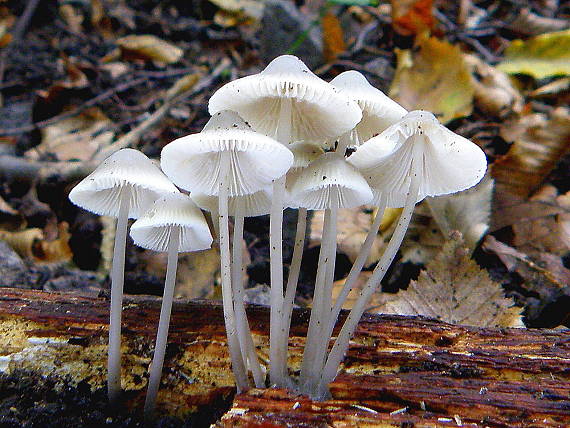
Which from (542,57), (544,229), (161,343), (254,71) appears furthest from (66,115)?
(542,57)

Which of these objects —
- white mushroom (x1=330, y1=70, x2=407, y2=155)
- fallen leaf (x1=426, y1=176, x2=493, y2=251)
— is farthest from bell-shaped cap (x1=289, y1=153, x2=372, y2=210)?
fallen leaf (x1=426, y1=176, x2=493, y2=251)

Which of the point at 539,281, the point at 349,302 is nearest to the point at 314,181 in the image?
the point at 349,302

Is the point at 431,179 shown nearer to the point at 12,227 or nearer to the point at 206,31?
the point at 12,227

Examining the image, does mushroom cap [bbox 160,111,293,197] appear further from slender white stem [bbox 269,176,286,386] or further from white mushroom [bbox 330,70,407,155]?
white mushroom [bbox 330,70,407,155]

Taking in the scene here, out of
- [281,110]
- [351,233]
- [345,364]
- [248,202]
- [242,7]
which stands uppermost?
[242,7]

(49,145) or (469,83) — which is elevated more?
(469,83)

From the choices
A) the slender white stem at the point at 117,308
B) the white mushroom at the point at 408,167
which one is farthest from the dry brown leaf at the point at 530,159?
the slender white stem at the point at 117,308

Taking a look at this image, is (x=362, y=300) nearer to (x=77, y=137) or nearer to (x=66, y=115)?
(x=77, y=137)
